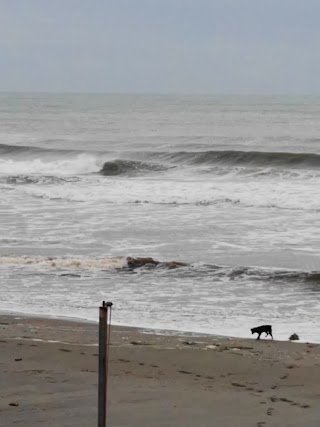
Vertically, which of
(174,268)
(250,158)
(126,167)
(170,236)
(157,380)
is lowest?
(157,380)

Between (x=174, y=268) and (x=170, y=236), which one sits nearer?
(x=174, y=268)

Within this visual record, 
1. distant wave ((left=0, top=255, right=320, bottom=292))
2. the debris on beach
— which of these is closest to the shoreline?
the debris on beach

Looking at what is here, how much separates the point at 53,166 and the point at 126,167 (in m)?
3.30

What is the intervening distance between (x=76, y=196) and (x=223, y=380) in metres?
16.8

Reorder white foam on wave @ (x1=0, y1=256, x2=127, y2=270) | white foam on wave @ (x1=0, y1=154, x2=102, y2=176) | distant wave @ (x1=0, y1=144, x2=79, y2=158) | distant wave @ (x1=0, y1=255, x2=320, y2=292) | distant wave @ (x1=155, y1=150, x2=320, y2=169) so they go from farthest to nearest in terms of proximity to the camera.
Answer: distant wave @ (x1=0, y1=144, x2=79, y2=158)
white foam on wave @ (x1=0, y1=154, x2=102, y2=176)
distant wave @ (x1=155, y1=150, x2=320, y2=169)
white foam on wave @ (x1=0, y1=256, x2=127, y2=270)
distant wave @ (x1=0, y1=255, x2=320, y2=292)

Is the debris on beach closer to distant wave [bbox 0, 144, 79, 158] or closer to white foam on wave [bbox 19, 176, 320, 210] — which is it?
white foam on wave [bbox 19, 176, 320, 210]

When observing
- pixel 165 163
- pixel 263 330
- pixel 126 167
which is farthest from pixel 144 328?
pixel 165 163

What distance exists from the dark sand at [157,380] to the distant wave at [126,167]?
23663mm

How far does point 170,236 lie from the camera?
1602 cm

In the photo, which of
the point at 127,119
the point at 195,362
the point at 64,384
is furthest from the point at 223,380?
the point at 127,119

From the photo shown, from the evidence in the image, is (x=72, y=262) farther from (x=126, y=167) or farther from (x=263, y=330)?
(x=126, y=167)

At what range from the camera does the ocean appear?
10469mm

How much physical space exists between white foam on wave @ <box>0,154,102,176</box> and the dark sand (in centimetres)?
2427

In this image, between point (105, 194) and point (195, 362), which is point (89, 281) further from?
point (105, 194)
